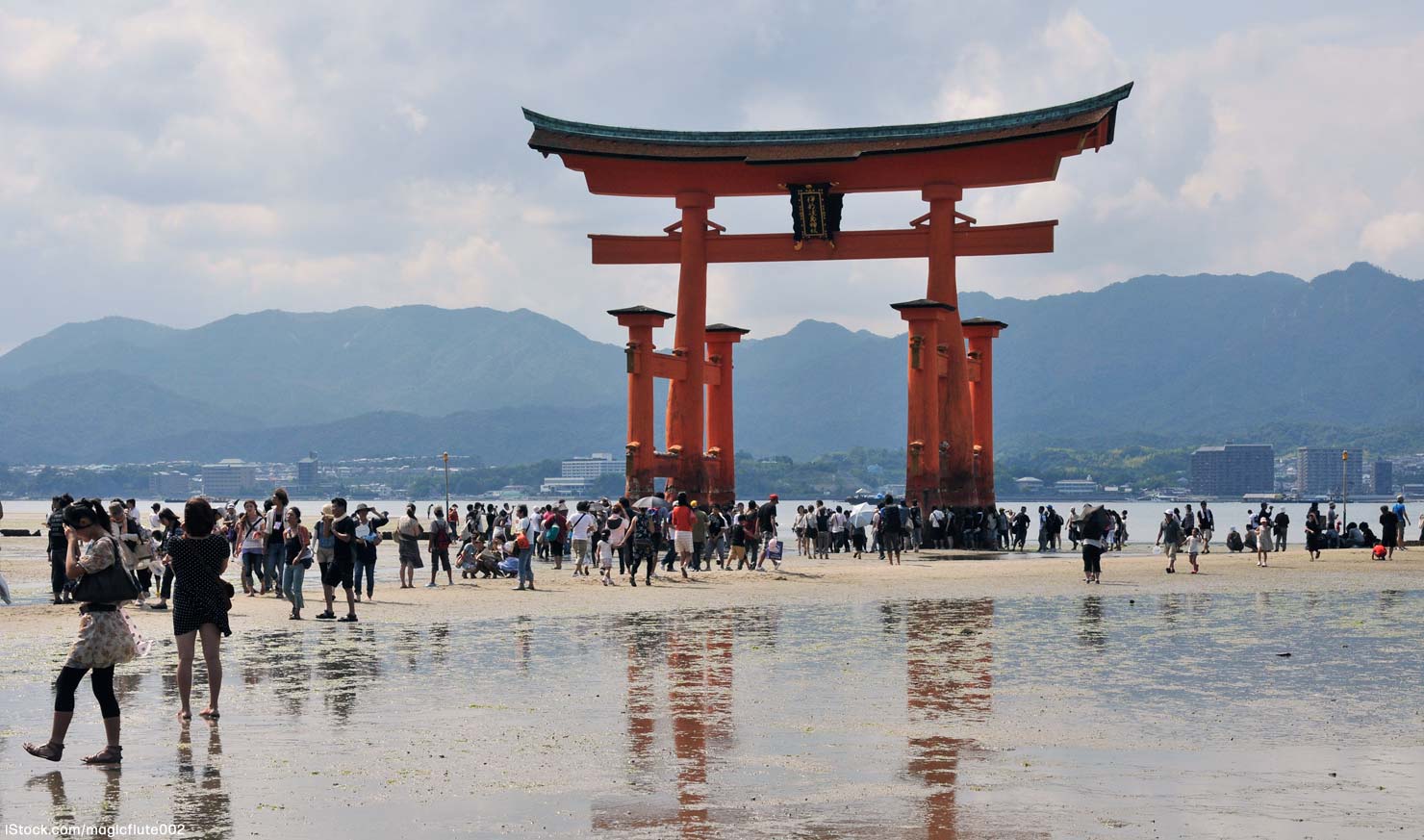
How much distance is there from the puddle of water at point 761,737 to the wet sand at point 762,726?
0.11 ft

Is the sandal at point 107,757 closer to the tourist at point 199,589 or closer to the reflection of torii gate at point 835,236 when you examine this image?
the tourist at point 199,589

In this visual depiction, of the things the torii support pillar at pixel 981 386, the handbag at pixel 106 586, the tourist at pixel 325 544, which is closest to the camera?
the handbag at pixel 106 586

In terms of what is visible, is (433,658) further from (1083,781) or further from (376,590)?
(376,590)

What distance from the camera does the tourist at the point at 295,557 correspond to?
62.9 ft

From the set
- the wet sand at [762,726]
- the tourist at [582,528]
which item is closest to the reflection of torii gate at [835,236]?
the tourist at [582,528]

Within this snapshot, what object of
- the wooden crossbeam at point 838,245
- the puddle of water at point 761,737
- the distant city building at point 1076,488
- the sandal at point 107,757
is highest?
the wooden crossbeam at point 838,245

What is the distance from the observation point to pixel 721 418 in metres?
46.8

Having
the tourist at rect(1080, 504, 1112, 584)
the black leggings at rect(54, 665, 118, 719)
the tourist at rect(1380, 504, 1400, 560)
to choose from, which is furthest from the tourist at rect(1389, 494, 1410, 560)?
the black leggings at rect(54, 665, 118, 719)

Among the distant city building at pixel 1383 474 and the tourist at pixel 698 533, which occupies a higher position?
the distant city building at pixel 1383 474

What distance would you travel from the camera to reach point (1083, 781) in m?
8.64

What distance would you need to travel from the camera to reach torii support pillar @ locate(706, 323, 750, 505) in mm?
45312

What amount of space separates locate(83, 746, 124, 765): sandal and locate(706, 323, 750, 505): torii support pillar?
35.7m

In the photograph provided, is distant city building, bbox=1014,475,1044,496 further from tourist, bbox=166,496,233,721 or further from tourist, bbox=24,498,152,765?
tourist, bbox=24,498,152,765

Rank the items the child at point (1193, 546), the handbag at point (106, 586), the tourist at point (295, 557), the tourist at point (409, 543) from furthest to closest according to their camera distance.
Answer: the child at point (1193, 546)
the tourist at point (409, 543)
the tourist at point (295, 557)
the handbag at point (106, 586)
